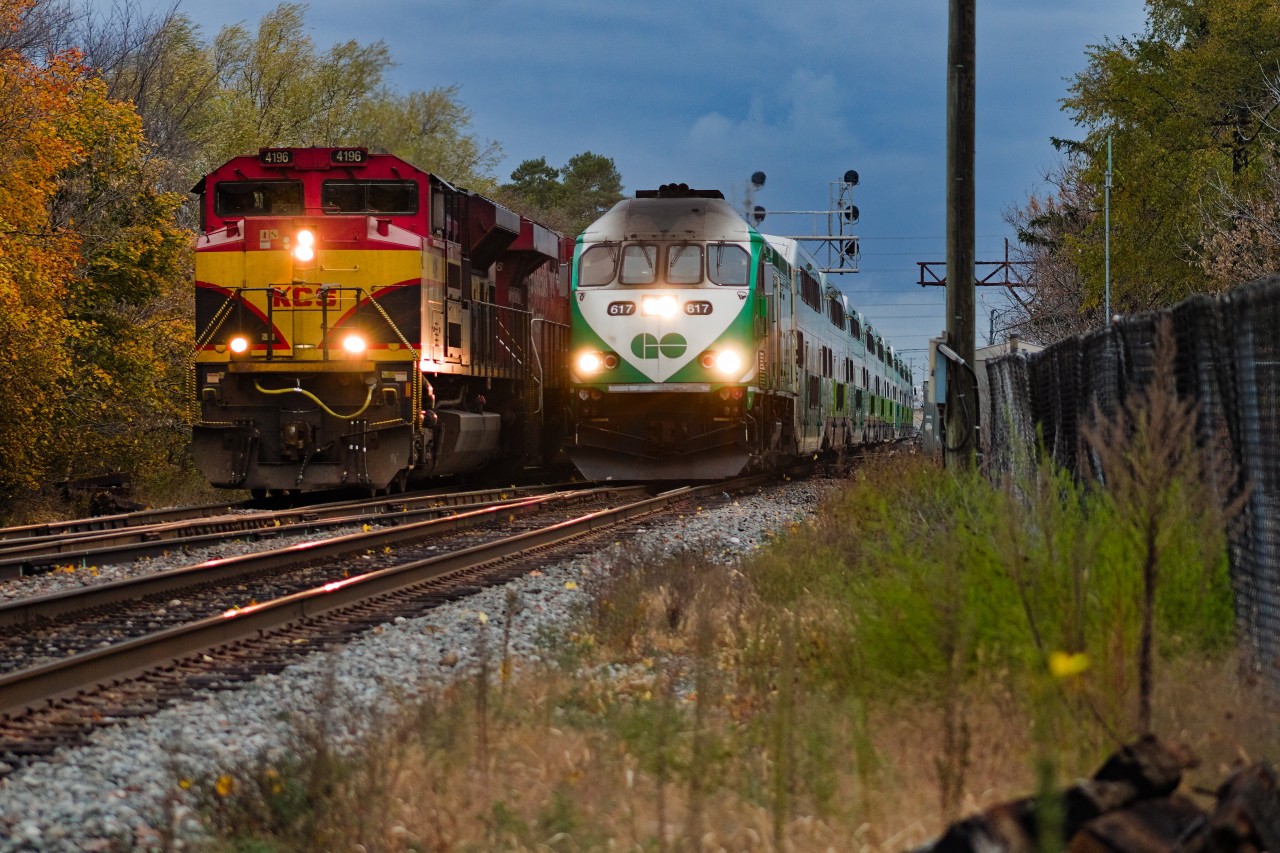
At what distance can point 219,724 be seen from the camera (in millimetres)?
6117

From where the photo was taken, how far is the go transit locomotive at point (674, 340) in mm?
17969

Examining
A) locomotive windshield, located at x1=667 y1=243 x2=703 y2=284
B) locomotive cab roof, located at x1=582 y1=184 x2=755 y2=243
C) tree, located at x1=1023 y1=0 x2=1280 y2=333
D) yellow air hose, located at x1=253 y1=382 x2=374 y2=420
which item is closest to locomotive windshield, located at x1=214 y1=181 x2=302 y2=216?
yellow air hose, located at x1=253 y1=382 x2=374 y2=420

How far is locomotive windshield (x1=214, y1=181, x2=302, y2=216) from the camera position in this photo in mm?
16797

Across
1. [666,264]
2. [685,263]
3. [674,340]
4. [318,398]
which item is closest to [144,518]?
[318,398]

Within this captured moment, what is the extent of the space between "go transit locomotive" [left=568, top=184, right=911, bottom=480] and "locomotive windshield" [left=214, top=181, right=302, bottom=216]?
3708 mm

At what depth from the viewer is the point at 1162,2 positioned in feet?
A: 121

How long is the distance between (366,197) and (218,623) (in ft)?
31.6

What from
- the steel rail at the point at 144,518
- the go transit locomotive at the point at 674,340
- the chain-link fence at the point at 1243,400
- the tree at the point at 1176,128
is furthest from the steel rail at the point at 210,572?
the tree at the point at 1176,128

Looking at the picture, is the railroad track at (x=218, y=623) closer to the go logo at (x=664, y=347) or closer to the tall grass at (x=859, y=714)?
the tall grass at (x=859, y=714)

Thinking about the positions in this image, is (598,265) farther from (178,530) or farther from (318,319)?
(178,530)

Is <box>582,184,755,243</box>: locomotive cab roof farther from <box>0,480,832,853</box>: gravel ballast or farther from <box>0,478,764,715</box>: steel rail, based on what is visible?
<box>0,480,832,853</box>: gravel ballast

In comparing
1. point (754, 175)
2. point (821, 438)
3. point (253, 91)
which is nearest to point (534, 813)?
point (821, 438)

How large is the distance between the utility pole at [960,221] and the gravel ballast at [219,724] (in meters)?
3.21

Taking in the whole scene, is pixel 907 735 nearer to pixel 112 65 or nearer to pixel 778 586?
pixel 778 586
